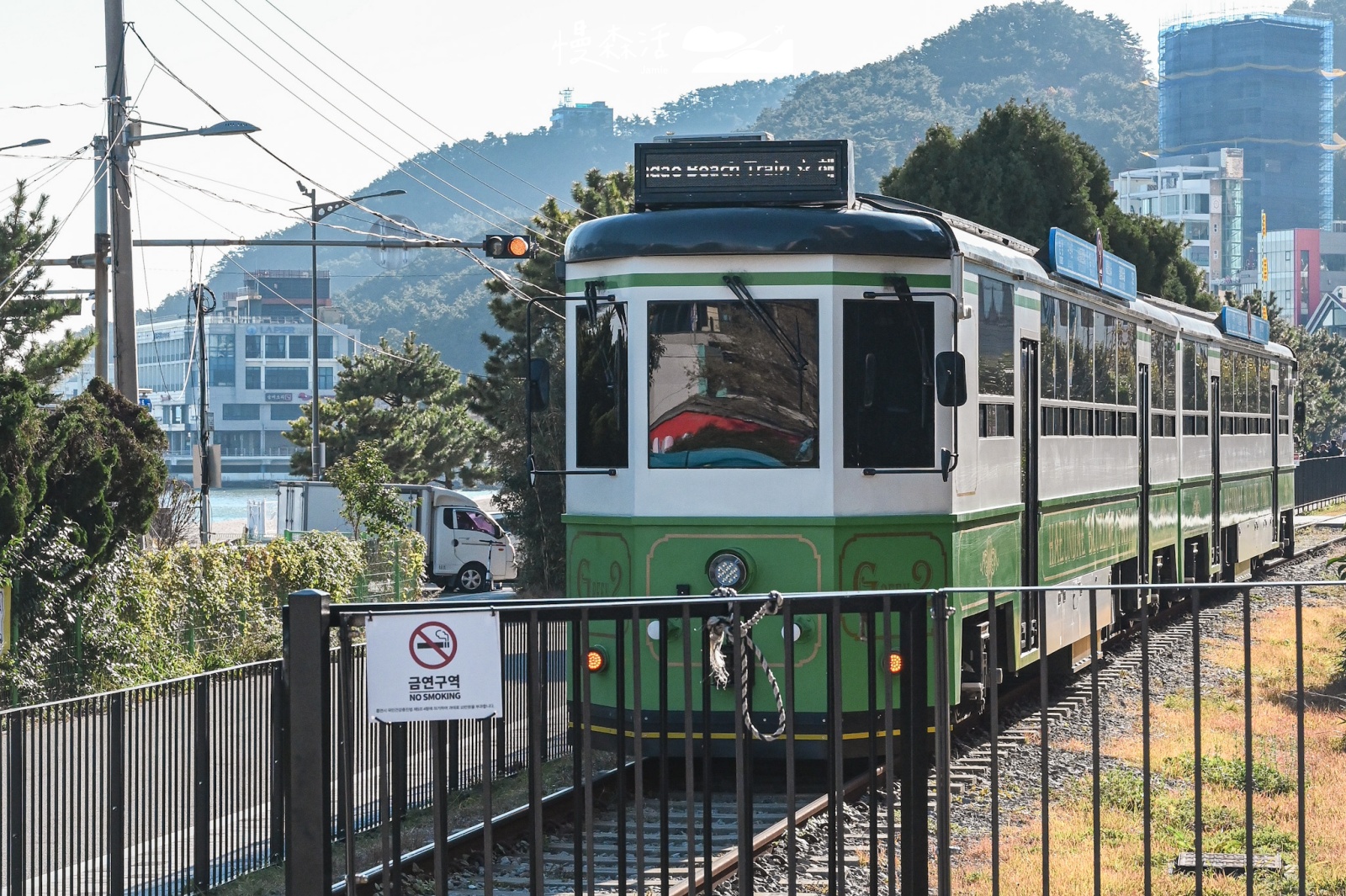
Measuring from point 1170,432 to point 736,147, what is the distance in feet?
28.8

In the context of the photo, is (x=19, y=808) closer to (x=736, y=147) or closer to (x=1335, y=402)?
(x=736, y=147)

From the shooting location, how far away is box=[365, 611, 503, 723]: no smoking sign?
5652 mm

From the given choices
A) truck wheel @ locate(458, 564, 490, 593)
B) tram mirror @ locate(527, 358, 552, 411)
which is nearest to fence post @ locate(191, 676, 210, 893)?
tram mirror @ locate(527, 358, 552, 411)

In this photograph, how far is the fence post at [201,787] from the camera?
10.0 m

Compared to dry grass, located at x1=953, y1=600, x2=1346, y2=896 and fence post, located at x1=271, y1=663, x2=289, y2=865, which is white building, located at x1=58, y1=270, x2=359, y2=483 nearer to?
fence post, located at x1=271, y1=663, x2=289, y2=865

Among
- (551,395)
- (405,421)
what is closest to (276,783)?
(551,395)

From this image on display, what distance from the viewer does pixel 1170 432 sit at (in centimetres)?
1873

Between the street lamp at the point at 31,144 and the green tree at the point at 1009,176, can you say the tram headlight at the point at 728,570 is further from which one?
the green tree at the point at 1009,176

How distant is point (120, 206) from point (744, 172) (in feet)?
35.1

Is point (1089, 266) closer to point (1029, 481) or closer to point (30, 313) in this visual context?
point (1029, 481)

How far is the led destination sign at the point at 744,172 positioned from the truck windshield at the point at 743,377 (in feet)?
2.80

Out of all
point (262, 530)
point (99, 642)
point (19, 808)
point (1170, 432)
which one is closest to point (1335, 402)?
point (262, 530)

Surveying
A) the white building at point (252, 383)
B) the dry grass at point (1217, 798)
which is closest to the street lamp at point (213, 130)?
the dry grass at point (1217, 798)

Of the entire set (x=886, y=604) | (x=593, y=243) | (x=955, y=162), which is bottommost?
(x=886, y=604)
